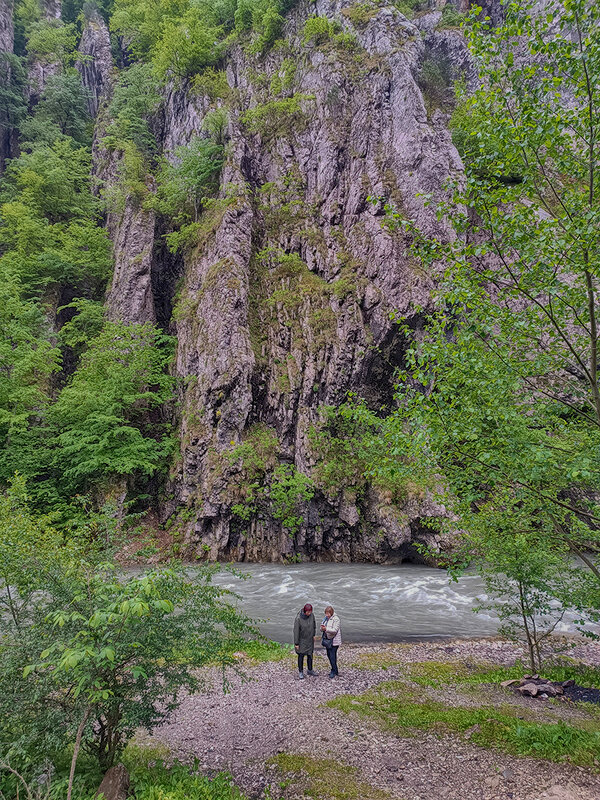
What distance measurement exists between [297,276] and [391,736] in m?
22.9

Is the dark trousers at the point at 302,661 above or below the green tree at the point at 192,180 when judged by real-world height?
below

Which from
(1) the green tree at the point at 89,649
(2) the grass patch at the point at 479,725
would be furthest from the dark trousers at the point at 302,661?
(1) the green tree at the point at 89,649

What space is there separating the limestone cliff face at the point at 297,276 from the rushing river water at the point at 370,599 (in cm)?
189

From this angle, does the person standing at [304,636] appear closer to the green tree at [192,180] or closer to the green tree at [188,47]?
the green tree at [192,180]

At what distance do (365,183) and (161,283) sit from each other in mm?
15704

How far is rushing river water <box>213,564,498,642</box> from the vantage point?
11.6m

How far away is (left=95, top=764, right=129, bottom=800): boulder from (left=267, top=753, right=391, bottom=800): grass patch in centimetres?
220

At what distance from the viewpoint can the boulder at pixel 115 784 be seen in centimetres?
415

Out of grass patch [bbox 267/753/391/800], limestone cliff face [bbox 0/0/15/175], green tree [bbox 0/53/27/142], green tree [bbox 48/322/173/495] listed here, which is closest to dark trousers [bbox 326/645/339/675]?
grass patch [bbox 267/753/391/800]

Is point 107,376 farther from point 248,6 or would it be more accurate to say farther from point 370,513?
point 248,6

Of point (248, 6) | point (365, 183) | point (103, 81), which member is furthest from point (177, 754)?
point (103, 81)

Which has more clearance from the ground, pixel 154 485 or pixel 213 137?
pixel 213 137

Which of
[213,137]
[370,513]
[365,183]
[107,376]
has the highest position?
[213,137]

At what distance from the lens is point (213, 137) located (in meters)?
29.7
